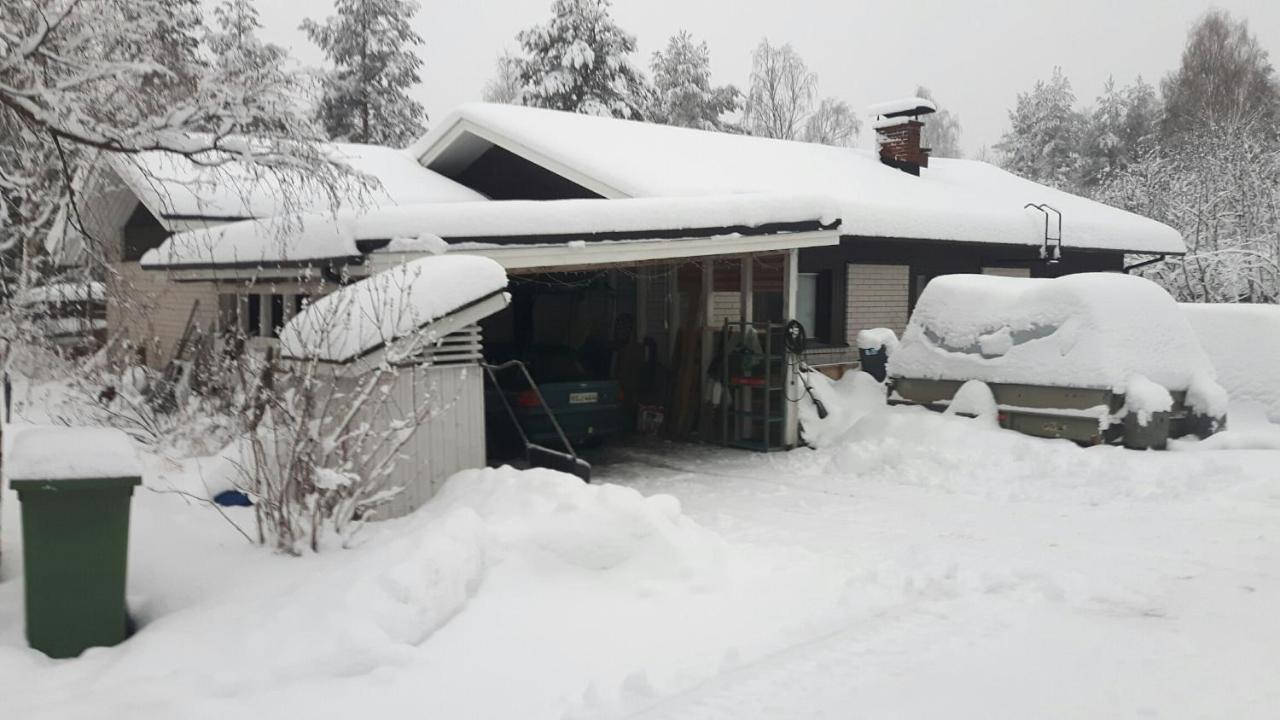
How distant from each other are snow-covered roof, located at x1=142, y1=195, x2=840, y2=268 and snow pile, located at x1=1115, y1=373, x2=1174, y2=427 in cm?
371

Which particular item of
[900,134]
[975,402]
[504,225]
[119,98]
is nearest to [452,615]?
[119,98]

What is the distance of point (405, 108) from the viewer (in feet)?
109

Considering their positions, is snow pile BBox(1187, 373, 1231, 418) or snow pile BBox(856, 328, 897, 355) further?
snow pile BBox(856, 328, 897, 355)

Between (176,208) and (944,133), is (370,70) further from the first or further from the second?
(944,133)

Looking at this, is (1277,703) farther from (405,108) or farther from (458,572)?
(405,108)

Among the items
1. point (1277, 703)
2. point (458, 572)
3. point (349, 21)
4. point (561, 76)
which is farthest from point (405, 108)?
point (1277, 703)

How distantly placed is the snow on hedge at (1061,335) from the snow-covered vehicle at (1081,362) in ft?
0.04

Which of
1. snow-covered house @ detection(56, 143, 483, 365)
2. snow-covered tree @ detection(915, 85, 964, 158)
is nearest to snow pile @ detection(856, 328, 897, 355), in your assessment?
snow-covered house @ detection(56, 143, 483, 365)

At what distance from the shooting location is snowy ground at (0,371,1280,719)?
4.43 metres

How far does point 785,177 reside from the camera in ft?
53.2

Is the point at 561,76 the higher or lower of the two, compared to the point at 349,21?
lower

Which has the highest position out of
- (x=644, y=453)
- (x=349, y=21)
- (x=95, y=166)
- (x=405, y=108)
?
(x=349, y=21)

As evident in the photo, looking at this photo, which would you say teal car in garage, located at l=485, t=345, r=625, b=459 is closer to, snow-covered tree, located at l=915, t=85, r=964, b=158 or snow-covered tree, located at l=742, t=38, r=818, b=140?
snow-covered tree, located at l=742, t=38, r=818, b=140

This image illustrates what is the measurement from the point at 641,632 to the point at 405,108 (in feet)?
101
